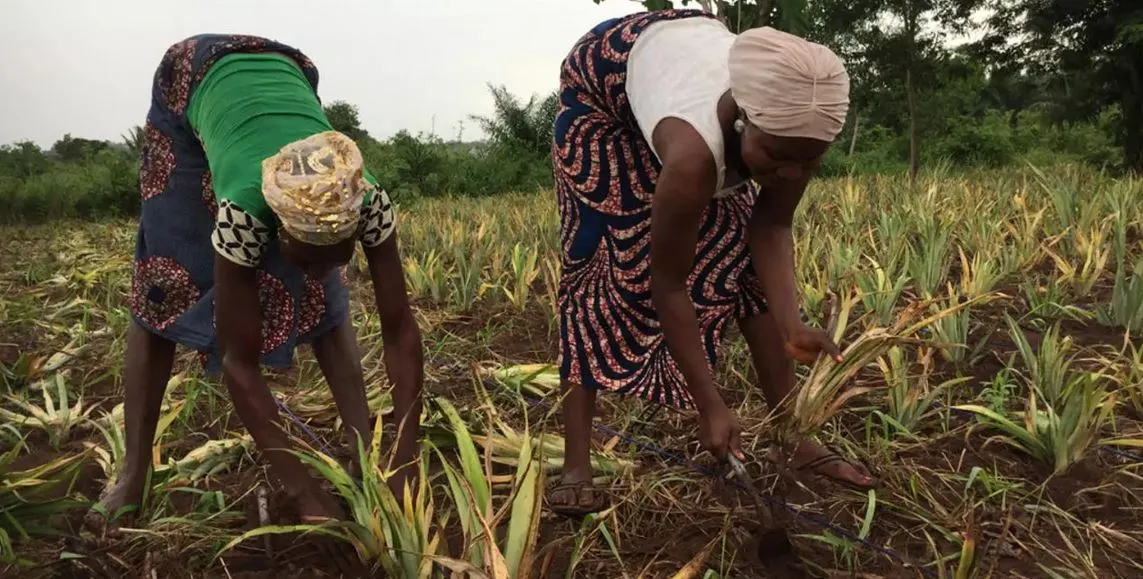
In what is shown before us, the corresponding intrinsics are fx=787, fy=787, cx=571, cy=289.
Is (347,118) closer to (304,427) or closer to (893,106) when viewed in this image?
(893,106)

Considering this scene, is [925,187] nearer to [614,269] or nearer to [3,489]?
[614,269]

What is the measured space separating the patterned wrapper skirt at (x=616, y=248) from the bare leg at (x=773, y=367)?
36mm

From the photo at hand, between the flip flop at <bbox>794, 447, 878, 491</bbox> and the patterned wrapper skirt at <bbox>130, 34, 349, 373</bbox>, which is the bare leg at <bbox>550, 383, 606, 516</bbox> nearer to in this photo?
the flip flop at <bbox>794, 447, 878, 491</bbox>

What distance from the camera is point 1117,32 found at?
25.1 ft

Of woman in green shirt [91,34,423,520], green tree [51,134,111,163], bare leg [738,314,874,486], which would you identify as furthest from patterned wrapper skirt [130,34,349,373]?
green tree [51,134,111,163]

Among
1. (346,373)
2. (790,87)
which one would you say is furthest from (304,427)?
(790,87)

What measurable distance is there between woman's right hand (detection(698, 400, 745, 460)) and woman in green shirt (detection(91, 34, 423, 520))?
0.50 metres

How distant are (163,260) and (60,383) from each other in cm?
90

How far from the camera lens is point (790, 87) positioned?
112cm

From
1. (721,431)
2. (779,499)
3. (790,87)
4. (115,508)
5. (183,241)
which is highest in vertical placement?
(790,87)

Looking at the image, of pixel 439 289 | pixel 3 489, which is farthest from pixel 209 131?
pixel 439 289

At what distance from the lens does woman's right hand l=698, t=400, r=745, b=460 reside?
4.28ft

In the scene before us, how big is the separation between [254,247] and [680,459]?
95 centimetres

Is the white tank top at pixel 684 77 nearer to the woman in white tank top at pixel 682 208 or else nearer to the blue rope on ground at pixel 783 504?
the woman in white tank top at pixel 682 208
